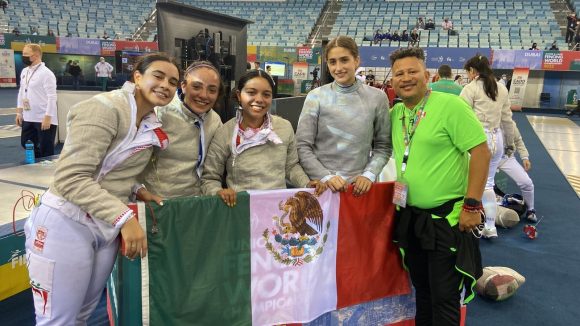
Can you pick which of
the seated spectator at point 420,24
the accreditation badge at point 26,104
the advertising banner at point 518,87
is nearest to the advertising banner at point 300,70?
the seated spectator at point 420,24

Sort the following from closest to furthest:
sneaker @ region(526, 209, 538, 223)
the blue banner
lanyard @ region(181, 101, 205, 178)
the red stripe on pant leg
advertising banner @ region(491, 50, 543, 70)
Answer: lanyard @ region(181, 101, 205, 178)
the red stripe on pant leg
sneaker @ region(526, 209, 538, 223)
advertising banner @ region(491, 50, 543, 70)
the blue banner

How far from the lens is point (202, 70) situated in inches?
68.7

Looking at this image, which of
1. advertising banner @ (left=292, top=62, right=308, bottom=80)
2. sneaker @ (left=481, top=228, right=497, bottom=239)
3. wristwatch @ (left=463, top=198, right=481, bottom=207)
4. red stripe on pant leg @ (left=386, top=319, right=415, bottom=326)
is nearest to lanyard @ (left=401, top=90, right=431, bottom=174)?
wristwatch @ (left=463, top=198, right=481, bottom=207)

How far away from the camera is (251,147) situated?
73.6 inches

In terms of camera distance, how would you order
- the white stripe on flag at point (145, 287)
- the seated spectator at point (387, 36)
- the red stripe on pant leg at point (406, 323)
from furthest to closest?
the seated spectator at point (387, 36) → the red stripe on pant leg at point (406, 323) → the white stripe on flag at point (145, 287)

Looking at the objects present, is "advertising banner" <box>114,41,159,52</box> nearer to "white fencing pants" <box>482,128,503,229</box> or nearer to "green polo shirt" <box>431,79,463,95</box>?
"green polo shirt" <box>431,79,463,95</box>

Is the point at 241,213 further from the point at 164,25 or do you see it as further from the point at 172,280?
the point at 164,25

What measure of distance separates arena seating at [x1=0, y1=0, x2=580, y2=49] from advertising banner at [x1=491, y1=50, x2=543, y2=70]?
5.72 ft

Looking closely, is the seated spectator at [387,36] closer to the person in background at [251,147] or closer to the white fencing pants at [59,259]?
the person in background at [251,147]

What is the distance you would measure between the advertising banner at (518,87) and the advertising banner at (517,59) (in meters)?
0.25

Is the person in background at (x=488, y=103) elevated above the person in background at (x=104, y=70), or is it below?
below

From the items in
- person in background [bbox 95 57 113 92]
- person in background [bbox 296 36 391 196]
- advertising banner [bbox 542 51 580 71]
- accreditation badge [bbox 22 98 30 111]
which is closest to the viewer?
person in background [bbox 296 36 391 196]

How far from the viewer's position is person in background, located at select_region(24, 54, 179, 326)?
136 centimetres

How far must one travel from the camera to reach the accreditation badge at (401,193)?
1963 mm
